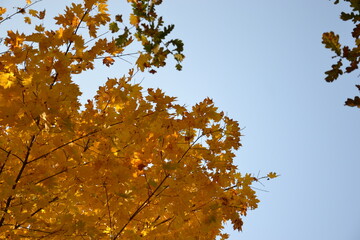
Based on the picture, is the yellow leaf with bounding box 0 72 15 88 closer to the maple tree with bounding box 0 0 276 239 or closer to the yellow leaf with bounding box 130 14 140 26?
the maple tree with bounding box 0 0 276 239

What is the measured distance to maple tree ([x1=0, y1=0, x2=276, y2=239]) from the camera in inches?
95.9

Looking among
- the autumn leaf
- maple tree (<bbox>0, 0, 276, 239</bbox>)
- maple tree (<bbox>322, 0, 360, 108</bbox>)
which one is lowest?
maple tree (<bbox>322, 0, 360, 108</bbox>)

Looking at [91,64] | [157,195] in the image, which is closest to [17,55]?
[91,64]

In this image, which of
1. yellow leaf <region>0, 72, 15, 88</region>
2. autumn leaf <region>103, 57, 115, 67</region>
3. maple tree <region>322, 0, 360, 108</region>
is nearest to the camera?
maple tree <region>322, 0, 360, 108</region>

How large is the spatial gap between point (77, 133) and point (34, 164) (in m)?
0.51

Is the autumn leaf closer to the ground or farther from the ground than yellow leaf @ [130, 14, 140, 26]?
farther from the ground

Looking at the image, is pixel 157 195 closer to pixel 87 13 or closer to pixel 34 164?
pixel 34 164

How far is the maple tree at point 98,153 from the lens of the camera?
2436 millimetres

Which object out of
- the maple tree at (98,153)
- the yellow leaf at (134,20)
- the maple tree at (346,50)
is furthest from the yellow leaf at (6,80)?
the maple tree at (346,50)

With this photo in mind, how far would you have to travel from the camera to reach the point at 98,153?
2730 mm

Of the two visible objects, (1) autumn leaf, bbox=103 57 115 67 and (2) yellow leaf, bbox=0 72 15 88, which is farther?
(1) autumn leaf, bbox=103 57 115 67

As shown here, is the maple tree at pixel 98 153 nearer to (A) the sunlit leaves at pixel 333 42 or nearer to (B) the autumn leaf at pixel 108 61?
(B) the autumn leaf at pixel 108 61

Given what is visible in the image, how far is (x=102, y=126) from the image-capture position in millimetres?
2725

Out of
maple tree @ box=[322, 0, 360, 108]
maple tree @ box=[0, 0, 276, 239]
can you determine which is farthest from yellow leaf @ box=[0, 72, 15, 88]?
maple tree @ box=[322, 0, 360, 108]
